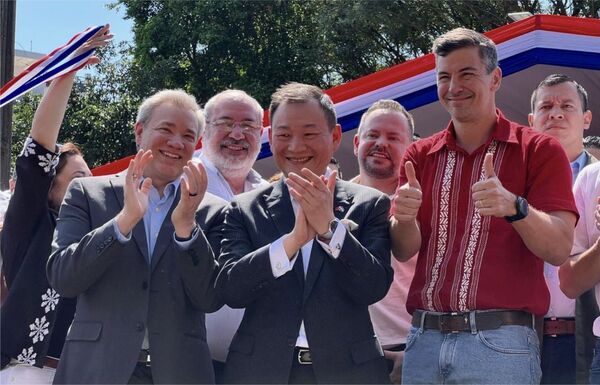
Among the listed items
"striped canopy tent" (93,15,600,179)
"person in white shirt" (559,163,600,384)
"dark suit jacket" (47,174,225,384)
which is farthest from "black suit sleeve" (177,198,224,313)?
"striped canopy tent" (93,15,600,179)

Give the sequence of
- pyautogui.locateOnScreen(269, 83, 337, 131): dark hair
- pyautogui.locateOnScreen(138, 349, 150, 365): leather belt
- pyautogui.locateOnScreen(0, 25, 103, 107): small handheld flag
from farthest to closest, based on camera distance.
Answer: pyautogui.locateOnScreen(0, 25, 103, 107): small handheld flag
pyautogui.locateOnScreen(269, 83, 337, 131): dark hair
pyautogui.locateOnScreen(138, 349, 150, 365): leather belt

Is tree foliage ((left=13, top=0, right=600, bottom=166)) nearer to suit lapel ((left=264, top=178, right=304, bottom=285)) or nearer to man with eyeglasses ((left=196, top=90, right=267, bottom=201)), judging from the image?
man with eyeglasses ((left=196, top=90, right=267, bottom=201))

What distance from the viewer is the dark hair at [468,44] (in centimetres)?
302

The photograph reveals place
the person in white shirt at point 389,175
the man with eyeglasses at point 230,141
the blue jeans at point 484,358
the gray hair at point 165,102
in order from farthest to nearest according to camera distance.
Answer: the man with eyeglasses at point 230,141 < the person in white shirt at point 389,175 < the gray hair at point 165,102 < the blue jeans at point 484,358

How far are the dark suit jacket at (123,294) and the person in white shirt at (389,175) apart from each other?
94 cm

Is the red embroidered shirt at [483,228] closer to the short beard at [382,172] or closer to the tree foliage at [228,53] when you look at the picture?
the short beard at [382,172]

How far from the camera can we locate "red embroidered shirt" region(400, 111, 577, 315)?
2824 mm

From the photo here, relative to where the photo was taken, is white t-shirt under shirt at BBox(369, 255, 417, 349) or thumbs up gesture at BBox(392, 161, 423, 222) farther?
white t-shirt under shirt at BBox(369, 255, 417, 349)

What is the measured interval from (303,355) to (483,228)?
81 cm

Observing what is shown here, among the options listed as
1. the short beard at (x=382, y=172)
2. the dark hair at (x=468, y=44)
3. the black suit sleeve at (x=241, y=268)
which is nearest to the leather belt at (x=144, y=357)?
the black suit sleeve at (x=241, y=268)

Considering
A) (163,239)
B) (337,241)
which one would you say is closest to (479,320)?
(337,241)

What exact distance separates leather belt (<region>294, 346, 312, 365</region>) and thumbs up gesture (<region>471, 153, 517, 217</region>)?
846mm

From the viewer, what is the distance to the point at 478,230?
2908 mm

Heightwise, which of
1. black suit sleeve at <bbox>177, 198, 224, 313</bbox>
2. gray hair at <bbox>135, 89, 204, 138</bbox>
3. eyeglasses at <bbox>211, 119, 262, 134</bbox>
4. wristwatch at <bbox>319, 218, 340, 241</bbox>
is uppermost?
eyeglasses at <bbox>211, 119, 262, 134</bbox>
